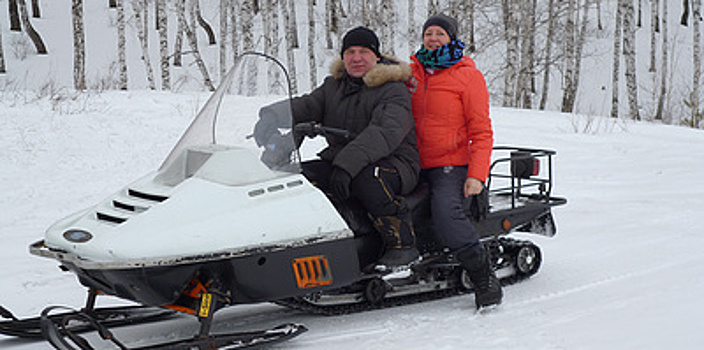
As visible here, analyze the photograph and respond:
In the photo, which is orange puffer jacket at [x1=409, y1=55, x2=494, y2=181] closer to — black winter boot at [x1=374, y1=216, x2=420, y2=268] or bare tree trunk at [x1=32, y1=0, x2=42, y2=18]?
black winter boot at [x1=374, y1=216, x2=420, y2=268]

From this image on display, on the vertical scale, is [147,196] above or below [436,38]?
below

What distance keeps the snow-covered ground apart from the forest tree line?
223 inches

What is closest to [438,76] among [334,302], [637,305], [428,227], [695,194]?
[428,227]

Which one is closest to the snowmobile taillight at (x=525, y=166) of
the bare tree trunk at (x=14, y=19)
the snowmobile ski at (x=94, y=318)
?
the snowmobile ski at (x=94, y=318)

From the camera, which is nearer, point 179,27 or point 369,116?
point 369,116

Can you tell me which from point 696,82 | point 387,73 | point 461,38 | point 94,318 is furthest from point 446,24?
point 461,38

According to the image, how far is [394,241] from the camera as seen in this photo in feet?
13.4

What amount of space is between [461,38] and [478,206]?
23.8 metres

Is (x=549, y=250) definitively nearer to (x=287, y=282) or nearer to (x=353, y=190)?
(x=353, y=190)

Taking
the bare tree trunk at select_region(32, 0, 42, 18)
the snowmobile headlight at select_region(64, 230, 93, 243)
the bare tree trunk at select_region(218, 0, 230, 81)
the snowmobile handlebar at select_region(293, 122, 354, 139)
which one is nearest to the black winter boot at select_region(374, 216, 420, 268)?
the snowmobile handlebar at select_region(293, 122, 354, 139)

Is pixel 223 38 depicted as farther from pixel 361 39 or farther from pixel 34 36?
pixel 361 39

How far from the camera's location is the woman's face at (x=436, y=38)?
174 inches

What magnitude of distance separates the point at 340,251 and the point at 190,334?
98 centimetres

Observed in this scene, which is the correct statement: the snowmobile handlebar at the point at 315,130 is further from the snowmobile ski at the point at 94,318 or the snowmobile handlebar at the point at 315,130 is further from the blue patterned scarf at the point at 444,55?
the snowmobile ski at the point at 94,318
